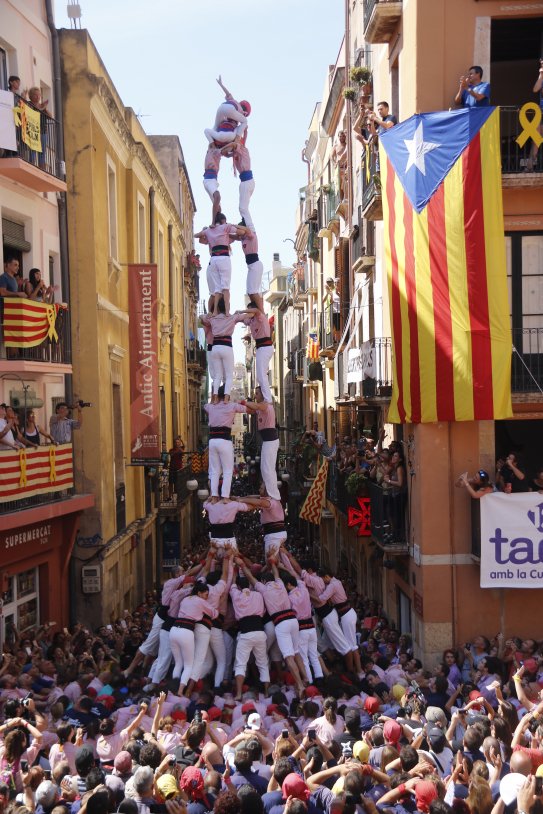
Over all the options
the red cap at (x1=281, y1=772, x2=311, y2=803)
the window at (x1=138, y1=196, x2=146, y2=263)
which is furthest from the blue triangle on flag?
the window at (x1=138, y1=196, x2=146, y2=263)

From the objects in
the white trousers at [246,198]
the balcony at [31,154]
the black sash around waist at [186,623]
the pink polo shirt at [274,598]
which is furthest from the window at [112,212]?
the black sash around waist at [186,623]

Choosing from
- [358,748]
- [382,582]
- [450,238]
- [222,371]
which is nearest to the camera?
[358,748]

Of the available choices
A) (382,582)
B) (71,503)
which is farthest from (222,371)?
(382,582)

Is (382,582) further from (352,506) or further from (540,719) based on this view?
(540,719)

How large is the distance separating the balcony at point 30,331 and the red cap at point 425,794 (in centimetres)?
1076

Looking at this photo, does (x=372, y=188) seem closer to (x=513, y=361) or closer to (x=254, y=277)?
(x=254, y=277)

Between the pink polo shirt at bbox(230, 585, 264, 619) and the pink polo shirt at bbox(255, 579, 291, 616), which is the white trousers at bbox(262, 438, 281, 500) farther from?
the pink polo shirt at bbox(230, 585, 264, 619)

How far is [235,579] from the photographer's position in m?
16.2

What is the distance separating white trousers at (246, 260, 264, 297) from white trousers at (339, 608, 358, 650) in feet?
19.0

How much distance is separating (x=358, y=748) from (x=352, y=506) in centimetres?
1137

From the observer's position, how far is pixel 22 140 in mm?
16594

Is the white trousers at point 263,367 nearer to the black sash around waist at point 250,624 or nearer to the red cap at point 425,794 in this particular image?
the black sash around waist at point 250,624

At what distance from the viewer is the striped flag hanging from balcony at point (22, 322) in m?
16.3

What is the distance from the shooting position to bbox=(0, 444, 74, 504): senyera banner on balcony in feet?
50.6
